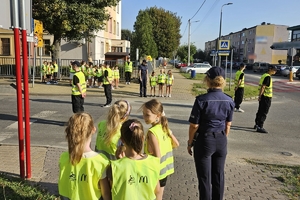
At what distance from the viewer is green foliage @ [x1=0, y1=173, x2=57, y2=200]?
385cm

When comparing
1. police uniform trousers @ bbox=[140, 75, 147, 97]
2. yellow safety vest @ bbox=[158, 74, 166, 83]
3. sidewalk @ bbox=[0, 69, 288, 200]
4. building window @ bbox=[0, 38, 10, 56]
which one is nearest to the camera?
sidewalk @ bbox=[0, 69, 288, 200]

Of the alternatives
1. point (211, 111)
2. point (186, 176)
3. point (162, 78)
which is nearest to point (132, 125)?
point (211, 111)

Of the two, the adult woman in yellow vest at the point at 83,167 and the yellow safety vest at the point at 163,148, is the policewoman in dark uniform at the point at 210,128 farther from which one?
the adult woman in yellow vest at the point at 83,167

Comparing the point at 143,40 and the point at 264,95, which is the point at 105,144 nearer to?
the point at 264,95

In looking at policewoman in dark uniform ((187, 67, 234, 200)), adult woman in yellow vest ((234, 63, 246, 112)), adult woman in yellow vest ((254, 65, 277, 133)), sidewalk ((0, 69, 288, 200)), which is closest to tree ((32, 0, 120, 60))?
adult woman in yellow vest ((234, 63, 246, 112))

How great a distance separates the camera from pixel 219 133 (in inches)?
147

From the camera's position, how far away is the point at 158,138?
3.37m

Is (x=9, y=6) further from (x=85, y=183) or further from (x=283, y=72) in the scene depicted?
(x=283, y=72)

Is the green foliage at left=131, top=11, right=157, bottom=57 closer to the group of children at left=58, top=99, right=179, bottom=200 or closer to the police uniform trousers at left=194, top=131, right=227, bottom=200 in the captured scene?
the police uniform trousers at left=194, top=131, right=227, bottom=200

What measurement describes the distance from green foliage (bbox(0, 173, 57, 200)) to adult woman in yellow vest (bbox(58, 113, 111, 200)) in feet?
4.76

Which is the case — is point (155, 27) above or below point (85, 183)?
above

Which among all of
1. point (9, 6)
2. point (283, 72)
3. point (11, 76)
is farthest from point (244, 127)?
point (283, 72)

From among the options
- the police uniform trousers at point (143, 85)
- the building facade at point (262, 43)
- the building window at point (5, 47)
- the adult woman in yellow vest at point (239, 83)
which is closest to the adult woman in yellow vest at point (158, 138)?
the adult woman in yellow vest at point (239, 83)

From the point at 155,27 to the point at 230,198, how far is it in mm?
52164
